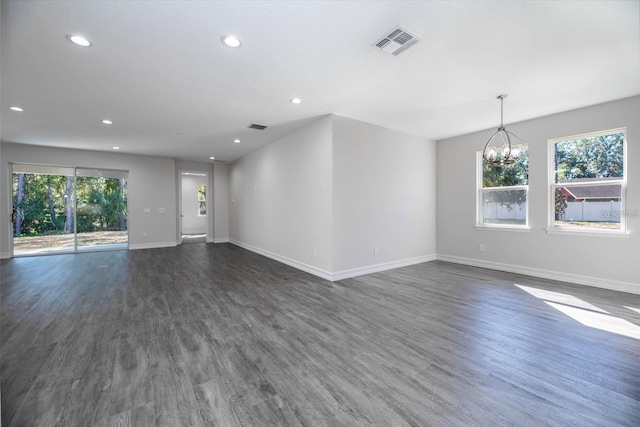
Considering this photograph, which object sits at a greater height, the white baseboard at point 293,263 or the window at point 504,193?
the window at point 504,193

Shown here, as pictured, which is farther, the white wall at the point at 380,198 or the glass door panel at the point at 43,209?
the glass door panel at the point at 43,209

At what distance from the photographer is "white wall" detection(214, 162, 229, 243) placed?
356 inches

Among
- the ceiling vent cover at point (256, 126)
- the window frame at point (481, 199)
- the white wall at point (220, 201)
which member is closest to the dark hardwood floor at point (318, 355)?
the window frame at point (481, 199)

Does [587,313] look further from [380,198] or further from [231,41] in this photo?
[231,41]

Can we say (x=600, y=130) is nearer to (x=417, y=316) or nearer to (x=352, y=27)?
(x=417, y=316)

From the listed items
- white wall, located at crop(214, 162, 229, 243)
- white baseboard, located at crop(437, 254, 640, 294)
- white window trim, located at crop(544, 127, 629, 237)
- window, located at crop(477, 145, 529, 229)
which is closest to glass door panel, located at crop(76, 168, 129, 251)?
white wall, located at crop(214, 162, 229, 243)

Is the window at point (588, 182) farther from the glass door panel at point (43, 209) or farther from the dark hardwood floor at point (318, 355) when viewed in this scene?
the glass door panel at point (43, 209)

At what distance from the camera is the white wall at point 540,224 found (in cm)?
376

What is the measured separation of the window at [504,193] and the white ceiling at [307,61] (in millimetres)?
938

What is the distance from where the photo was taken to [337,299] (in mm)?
3510

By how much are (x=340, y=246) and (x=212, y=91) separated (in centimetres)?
301

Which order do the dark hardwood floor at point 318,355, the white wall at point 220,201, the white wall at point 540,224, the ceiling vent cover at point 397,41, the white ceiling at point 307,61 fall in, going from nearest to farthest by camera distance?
the dark hardwood floor at point 318,355, the white ceiling at point 307,61, the ceiling vent cover at point 397,41, the white wall at point 540,224, the white wall at point 220,201

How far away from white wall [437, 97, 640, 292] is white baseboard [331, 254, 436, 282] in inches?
26.4

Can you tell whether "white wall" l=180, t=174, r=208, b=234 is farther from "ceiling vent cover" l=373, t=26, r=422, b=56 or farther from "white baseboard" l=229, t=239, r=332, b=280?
"ceiling vent cover" l=373, t=26, r=422, b=56
